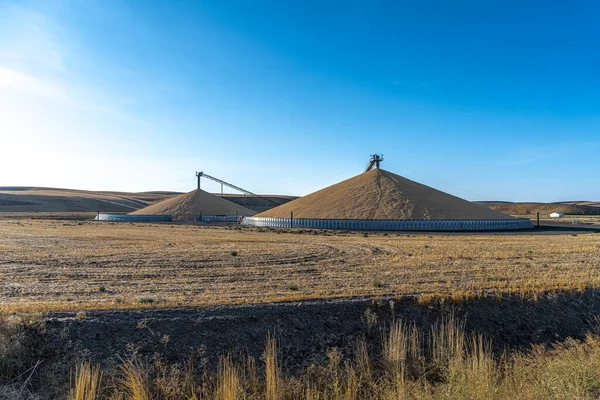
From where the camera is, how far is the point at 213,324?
11.5 m

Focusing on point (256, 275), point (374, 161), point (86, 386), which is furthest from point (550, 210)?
point (86, 386)

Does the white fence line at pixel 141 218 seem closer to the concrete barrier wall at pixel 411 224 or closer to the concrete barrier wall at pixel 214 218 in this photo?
the concrete barrier wall at pixel 214 218

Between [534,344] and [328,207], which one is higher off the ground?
[328,207]

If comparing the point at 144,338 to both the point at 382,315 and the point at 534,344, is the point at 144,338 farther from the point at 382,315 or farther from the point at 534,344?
the point at 534,344

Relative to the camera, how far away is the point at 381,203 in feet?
253

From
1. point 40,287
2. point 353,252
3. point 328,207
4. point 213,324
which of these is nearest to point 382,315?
point 213,324

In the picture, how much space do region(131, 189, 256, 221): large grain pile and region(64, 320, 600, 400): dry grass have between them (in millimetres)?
102496

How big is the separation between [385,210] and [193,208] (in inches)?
2375

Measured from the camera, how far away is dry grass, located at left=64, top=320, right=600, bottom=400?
841 cm

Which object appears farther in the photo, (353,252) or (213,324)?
(353,252)

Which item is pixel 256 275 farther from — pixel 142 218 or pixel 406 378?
pixel 142 218

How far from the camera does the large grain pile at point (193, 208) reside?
113000 mm

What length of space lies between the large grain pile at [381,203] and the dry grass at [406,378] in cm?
6019

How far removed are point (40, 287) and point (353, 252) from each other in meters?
20.0
